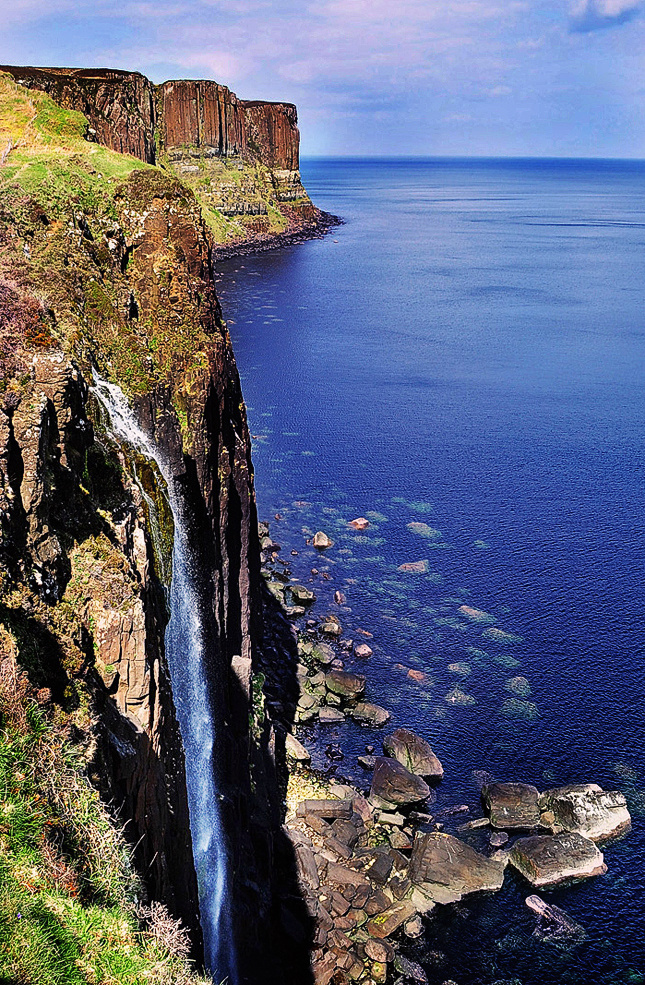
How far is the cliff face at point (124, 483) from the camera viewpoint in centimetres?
1814

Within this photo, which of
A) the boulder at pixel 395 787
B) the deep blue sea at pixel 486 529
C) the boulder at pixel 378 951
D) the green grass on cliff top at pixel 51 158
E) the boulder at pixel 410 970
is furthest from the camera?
the boulder at pixel 395 787

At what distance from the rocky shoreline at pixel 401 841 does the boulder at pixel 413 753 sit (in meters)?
0.05

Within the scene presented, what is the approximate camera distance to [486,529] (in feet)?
218

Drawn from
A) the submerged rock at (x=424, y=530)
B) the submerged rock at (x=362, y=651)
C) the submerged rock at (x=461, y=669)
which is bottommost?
the submerged rock at (x=461, y=669)

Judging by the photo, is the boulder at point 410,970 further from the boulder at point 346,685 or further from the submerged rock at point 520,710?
the submerged rock at point 520,710

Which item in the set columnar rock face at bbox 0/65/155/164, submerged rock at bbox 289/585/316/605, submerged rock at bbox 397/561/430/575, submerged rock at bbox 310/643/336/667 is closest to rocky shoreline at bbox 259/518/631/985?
submerged rock at bbox 310/643/336/667

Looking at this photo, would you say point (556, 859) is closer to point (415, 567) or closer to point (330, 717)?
point (330, 717)

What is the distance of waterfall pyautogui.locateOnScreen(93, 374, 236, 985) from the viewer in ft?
84.9

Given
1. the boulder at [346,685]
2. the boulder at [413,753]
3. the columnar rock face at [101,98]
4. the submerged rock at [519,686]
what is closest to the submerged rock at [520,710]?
the submerged rock at [519,686]

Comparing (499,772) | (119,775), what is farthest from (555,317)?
(119,775)

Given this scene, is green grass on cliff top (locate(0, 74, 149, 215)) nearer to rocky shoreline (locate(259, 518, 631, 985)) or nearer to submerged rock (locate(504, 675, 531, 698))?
rocky shoreline (locate(259, 518, 631, 985))

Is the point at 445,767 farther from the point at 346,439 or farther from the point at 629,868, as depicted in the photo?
the point at 346,439

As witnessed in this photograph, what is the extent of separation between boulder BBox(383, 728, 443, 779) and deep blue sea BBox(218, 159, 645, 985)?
1.11 metres

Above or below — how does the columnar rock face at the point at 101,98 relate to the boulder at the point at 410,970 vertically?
above
